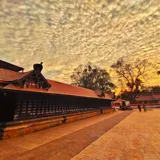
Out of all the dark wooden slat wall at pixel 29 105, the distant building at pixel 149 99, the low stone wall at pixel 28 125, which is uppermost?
the distant building at pixel 149 99

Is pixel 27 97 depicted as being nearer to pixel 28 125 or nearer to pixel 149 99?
pixel 28 125

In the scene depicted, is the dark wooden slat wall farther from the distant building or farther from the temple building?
the distant building

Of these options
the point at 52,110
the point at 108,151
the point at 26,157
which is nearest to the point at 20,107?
the point at 52,110

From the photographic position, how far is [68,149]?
7.15m

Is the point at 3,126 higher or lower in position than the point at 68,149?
higher

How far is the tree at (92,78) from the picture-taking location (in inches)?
2392

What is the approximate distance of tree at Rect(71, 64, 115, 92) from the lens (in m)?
60.8

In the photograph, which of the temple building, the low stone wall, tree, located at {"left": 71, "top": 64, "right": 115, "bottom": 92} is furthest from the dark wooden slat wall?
tree, located at {"left": 71, "top": 64, "right": 115, "bottom": 92}

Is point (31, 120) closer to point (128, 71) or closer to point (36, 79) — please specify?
point (36, 79)

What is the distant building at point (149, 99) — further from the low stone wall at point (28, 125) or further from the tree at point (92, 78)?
the low stone wall at point (28, 125)

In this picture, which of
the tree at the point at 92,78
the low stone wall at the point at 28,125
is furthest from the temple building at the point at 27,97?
the tree at the point at 92,78

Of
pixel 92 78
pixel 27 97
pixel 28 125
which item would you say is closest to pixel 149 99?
pixel 92 78

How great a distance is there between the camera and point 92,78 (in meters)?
61.8

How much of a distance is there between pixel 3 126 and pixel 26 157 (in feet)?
13.0
